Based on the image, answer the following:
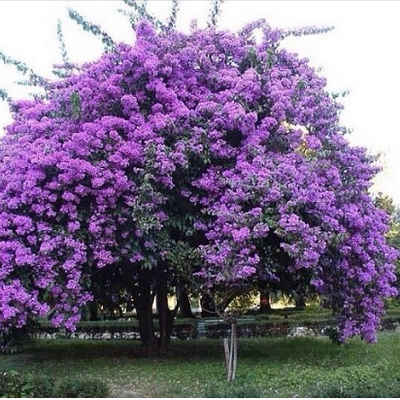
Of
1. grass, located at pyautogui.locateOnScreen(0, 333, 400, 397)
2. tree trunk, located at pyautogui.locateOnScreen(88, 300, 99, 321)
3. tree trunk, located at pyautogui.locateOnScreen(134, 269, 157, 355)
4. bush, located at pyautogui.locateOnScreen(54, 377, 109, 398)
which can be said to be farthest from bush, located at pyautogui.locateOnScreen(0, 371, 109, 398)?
tree trunk, located at pyautogui.locateOnScreen(134, 269, 157, 355)

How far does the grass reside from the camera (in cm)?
739

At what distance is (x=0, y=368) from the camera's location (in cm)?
1170

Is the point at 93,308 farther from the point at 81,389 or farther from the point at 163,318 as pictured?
the point at 81,389

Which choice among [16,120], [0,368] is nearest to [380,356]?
[0,368]

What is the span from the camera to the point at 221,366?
1067 centimetres

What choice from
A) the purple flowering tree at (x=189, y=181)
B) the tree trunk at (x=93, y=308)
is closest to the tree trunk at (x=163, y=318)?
the tree trunk at (x=93, y=308)

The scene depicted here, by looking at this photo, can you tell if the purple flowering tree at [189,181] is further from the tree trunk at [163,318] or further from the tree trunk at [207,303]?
the tree trunk at [163,318]

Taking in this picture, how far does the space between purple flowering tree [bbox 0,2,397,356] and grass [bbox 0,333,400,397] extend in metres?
1.31

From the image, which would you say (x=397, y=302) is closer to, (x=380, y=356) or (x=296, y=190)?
(x=380, y=356)

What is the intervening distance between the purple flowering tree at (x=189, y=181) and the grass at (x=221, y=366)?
1.31m

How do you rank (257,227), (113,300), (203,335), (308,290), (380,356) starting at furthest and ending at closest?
(203,335)
(113,300)
(308,290)
(380,356)
(257,227)

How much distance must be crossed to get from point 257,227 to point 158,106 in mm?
2768

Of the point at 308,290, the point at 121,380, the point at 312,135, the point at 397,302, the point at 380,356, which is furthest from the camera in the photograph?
the point at 397,302

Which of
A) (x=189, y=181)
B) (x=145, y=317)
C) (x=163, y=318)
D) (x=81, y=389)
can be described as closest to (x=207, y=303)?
(x=163, y=318)
